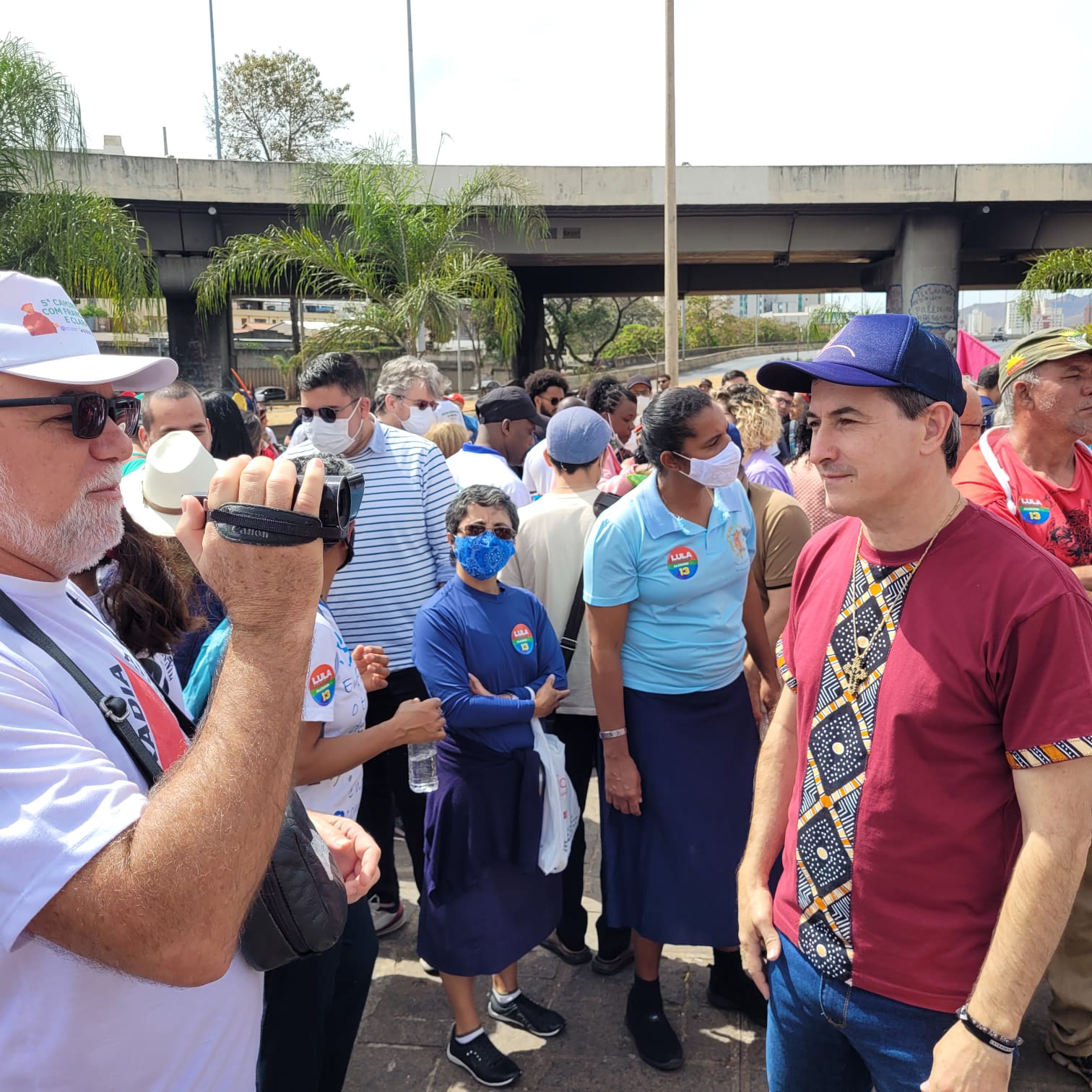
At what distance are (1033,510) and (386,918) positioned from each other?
2.84 metres

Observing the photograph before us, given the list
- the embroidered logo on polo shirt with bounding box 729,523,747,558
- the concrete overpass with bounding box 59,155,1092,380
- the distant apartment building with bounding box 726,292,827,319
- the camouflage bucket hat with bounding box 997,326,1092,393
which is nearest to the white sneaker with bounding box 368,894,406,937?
the embroidered logo on polo shirt with bounding box 729,523,747,558

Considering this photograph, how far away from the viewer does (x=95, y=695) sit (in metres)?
1.30

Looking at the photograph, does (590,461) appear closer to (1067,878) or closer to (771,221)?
(1067,878)

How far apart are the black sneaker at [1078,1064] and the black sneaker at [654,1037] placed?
1.16 metres

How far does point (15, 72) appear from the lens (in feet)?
34.8

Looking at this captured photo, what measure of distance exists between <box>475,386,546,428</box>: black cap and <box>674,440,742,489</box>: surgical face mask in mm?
2647

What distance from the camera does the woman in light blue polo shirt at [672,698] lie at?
3.11 meters

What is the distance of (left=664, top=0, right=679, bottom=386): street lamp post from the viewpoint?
12.4 m

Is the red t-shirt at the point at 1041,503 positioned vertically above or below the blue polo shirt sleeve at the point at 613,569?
above

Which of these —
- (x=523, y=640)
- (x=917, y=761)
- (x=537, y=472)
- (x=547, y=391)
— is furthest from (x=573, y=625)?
(x=547, y=391)

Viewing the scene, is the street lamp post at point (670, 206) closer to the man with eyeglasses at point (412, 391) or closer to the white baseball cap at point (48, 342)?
the man with eyeglasses at point (412, 391)

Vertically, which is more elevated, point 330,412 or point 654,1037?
point 330,412

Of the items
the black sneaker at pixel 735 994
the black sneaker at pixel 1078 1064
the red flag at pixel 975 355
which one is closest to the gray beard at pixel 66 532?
the black sneaker at pixel 735 994

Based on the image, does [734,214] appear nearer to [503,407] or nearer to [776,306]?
[503,407]
